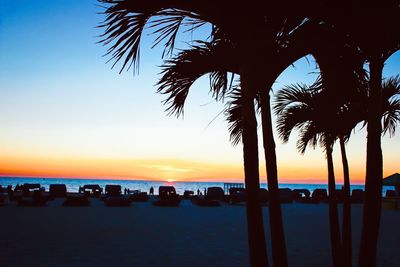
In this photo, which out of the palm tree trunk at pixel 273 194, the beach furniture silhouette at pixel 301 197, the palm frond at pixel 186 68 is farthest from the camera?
the beach furniture silhouette at pixel 301 197

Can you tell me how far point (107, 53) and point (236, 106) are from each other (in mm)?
2458

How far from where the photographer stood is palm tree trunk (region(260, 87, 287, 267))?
360 cm

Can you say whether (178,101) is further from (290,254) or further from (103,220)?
(103,220)

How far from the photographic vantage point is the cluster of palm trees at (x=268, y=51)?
121 inches

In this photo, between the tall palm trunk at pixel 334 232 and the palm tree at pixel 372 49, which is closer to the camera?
the palm tree at pixel 372 49

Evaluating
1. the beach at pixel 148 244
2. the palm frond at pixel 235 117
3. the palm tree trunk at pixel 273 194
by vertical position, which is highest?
the palm frond at pixel 235 117

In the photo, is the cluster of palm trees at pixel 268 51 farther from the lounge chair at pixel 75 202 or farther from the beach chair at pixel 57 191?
the beach chair at pixel 57 191

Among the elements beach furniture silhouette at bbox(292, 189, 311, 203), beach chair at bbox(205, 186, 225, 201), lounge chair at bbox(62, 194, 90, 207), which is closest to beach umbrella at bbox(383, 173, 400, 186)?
beach furniture silhouette at bbox(292, 189, 311, 203)

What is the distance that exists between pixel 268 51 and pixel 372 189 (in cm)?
156

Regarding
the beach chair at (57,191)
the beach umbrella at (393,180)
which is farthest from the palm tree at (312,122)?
the beach chair at (57,191)

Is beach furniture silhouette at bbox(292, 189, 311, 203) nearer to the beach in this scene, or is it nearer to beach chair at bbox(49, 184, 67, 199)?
the beach

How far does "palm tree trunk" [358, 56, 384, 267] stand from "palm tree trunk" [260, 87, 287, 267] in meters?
0.70

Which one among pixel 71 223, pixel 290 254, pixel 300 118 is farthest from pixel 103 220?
pixel 300 118

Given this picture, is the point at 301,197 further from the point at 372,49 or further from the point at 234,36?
the point at 234,36
